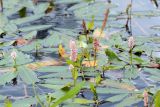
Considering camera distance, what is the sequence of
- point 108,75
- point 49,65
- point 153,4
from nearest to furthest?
point 108,75 < point 49,65 < point 153,4

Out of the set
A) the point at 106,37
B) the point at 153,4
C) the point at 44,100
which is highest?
the point at 153,4

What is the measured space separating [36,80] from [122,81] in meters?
0.33

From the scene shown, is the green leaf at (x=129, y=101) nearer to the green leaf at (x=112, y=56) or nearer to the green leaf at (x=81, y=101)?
the green leaf at (x=81, y=101)

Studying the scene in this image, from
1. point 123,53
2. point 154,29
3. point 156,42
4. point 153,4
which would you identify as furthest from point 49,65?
point 153,4

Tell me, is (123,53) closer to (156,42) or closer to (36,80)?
(156,42)

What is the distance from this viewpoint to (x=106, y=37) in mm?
2043

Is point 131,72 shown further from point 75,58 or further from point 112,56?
point 75,58

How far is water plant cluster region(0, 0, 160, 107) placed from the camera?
1374 mm

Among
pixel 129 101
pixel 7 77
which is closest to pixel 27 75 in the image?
pixel 7 77

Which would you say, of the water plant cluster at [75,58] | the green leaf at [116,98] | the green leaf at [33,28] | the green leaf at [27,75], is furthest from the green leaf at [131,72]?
the green leaf at [33,28]

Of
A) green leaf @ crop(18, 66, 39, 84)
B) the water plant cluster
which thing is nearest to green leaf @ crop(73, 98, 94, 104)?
the water plant cluster

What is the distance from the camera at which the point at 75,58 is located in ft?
4.06

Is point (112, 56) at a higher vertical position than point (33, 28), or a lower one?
lower

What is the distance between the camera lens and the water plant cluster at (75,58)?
4.51ft
